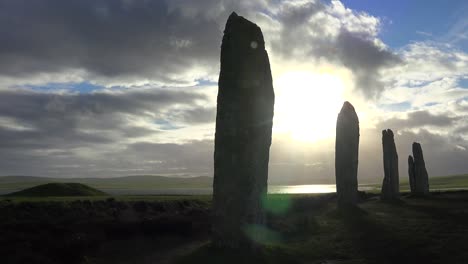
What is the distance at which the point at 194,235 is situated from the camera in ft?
73.7

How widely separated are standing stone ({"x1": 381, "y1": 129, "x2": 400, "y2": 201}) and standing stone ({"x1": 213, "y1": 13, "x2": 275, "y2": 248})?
23301 millimetres

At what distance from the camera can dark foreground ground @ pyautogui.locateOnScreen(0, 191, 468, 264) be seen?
15.8 m

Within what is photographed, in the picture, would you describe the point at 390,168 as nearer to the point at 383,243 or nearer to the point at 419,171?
the point at 419,171

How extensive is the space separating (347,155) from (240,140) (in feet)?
54.5

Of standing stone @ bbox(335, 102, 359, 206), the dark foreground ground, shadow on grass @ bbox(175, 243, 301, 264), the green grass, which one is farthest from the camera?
standing stone @ bbox(335, 102, 359, 206)

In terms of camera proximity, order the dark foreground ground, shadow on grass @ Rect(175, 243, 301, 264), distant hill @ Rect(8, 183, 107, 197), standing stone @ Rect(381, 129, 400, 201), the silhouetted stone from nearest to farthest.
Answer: shadow on grass @ Rect(175, 243, 301, 264) < the dark foreground ground < standing stone @ Rect(381, 129, 400, 201) < the silhouetted stone < distant hill @ Rect(8, 183, 107, 197)

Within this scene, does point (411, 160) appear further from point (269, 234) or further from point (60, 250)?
point (60, 250)

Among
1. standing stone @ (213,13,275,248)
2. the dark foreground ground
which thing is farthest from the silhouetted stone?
standing stone @ (213,13,275,248)

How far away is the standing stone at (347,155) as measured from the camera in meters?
31.0

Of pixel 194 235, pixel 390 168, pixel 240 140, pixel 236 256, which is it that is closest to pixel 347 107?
pixel 390 168

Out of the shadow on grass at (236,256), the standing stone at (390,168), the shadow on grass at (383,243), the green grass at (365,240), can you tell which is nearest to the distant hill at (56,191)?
the green grass at (365,240)

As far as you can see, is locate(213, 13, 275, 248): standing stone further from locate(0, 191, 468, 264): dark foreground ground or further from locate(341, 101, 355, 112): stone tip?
locate(341, 101, 355, 112): stone tip

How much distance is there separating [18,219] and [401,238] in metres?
17.6

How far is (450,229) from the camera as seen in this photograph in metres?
19.6
